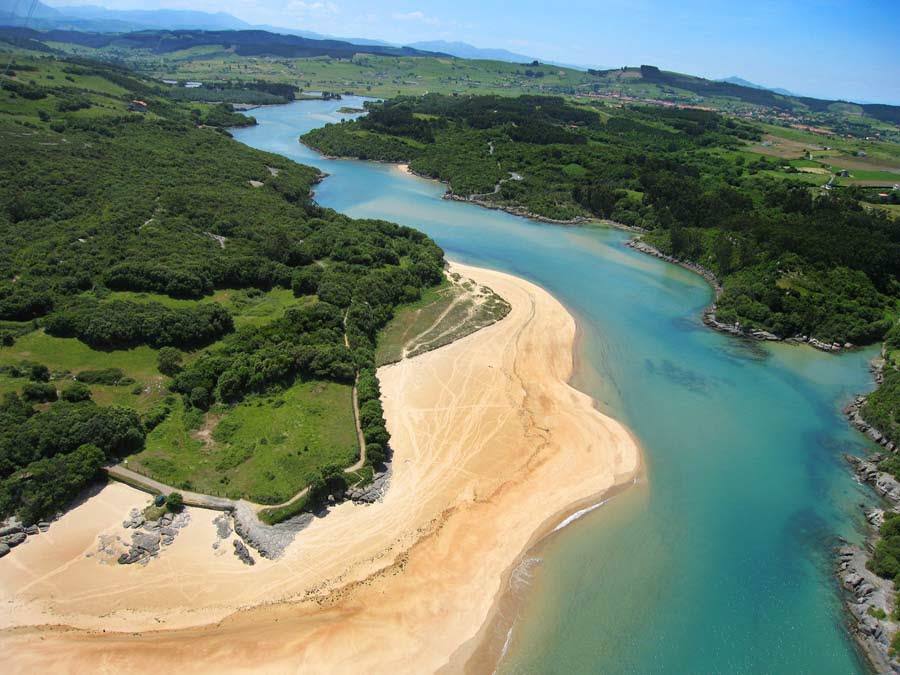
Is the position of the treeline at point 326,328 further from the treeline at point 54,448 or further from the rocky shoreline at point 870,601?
the rocky shoreline at point 870,601

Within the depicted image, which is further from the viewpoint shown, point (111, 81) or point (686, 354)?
point (111, 81)

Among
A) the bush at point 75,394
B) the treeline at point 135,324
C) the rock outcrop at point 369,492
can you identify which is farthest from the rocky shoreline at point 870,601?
the bush at point 75,394

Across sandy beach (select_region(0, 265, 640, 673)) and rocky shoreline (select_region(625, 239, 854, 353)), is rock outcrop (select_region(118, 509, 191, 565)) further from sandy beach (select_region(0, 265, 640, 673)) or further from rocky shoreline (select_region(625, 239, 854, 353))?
rocky shoreline (select_region(625, 239, 854, 353))

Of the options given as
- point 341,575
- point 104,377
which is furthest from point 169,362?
point 341,575

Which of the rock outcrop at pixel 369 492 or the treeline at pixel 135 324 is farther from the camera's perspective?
the treeline at pixel 135 324

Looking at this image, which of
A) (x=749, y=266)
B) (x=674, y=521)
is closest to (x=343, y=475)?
(x=674, y=521)

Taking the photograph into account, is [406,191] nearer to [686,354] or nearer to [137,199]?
[137,199]
